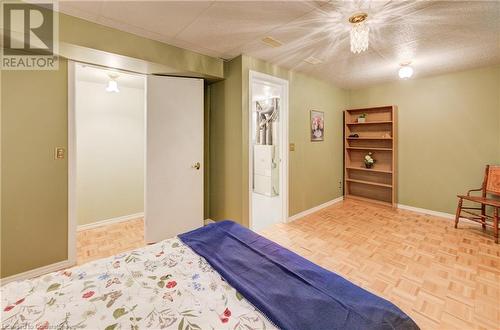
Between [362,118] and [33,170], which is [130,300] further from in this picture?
[362,118]

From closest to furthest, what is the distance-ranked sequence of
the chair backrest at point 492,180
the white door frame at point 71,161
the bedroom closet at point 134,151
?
the white door frame at point 71,161 < the bedroom closet at point 134,151 < the chair backrest at point 492,180

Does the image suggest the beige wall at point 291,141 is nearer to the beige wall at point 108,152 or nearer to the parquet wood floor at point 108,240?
the parquet wood floor at point 108,240

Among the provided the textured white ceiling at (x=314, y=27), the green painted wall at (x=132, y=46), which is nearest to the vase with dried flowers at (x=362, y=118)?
the textured white ceiling at (x=314, y=27)

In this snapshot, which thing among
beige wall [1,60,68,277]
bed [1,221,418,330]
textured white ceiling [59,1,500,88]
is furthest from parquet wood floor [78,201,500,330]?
textured white ceiling [59,1,500,88]

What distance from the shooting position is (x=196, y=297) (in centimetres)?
101

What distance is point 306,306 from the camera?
945 millimetres

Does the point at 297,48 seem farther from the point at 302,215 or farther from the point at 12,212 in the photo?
the point at 12,212

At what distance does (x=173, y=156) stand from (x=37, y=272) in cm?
173

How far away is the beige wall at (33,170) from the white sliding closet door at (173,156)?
32.1 inches

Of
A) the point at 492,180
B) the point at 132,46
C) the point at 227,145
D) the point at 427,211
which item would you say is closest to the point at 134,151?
the point at 227,145

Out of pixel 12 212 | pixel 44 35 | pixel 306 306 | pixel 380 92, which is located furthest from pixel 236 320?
pixel 380 92

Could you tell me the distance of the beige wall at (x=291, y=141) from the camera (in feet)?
9.37

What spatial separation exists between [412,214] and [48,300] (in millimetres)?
4646

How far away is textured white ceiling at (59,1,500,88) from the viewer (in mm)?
1800
